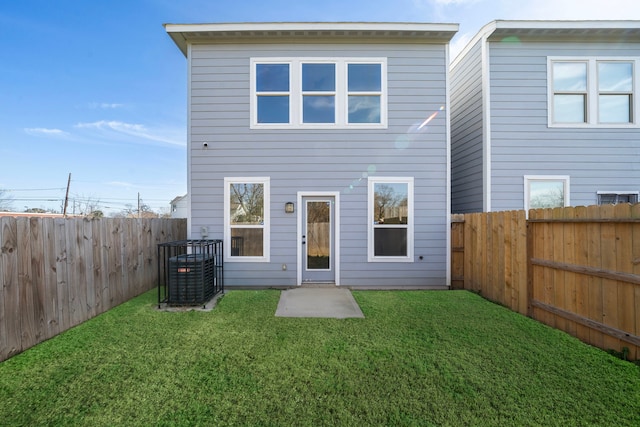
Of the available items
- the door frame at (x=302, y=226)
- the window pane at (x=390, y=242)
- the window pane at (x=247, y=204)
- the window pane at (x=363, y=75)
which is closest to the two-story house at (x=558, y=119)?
the window pane at (x=390, y=242)

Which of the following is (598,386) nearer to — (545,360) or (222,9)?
(545,360)

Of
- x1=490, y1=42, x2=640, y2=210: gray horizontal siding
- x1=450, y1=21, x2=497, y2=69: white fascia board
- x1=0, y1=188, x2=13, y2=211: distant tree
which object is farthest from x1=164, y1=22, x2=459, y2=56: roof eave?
x1=0, y1=188, x2=13, y2=211: distant tree

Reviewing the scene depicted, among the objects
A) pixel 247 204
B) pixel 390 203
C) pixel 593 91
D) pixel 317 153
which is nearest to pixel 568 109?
pixel 593 91

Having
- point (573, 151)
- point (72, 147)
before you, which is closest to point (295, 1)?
point (573, 151)

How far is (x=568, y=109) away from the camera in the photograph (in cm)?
591

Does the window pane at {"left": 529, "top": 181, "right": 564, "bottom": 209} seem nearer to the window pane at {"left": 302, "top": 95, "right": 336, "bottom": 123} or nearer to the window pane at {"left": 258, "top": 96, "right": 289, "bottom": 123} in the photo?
the window pane at {"left": 302, "top": 95, "right": 336, "bottom": 123}

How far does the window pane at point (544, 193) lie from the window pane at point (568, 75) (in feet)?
6.83

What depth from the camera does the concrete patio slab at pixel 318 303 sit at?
13.5 ft

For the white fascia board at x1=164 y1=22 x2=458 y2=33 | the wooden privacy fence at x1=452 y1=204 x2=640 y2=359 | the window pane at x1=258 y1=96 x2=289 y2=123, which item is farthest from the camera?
the window pane at x1=258 y1=96 x2=289 y2=123

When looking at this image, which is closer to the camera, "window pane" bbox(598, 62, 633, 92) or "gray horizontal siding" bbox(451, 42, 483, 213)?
"window pane" bbox(598, 62, 633, 92)

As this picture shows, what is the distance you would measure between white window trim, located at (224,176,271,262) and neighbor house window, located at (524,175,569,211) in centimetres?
565

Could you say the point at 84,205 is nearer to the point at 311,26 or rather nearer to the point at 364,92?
the point at 311,26

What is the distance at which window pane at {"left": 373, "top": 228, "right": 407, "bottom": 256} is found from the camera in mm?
5695

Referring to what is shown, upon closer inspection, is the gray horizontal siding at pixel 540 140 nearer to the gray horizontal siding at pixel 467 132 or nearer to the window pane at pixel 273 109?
the gray horizontal siding at pixel 467 132
